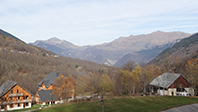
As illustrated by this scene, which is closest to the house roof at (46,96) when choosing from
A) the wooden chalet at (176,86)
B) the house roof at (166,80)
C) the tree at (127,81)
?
the tree at (127,81)

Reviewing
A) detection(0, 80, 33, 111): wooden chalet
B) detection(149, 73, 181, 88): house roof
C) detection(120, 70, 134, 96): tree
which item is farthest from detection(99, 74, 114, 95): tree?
detection(0, 80, 33, 111): wooden chalet

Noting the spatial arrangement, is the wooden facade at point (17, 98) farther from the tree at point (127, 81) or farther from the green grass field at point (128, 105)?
the tree at point (127, 81)

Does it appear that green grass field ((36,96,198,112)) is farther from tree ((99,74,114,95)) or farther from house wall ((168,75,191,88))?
tree ((99,74,114,95))

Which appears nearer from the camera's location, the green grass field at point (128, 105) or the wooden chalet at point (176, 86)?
the green grass field at point (128, 105)

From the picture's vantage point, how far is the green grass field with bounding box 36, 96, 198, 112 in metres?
37.7

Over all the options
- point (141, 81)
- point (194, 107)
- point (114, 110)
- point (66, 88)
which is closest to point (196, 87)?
point (141, 81)

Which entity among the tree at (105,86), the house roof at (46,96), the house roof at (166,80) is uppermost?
the house roof at (166,80)

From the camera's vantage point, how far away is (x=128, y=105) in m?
41.7

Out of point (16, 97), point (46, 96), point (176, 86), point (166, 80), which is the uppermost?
point (166, 80)

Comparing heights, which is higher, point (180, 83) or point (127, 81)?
point (127, 81)

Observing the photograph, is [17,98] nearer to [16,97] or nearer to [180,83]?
[16,97]

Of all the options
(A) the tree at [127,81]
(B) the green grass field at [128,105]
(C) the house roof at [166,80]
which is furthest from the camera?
(A) the tree at [127,81]

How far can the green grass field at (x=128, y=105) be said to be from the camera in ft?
124

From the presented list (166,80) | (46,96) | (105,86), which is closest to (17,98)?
(46,96)
